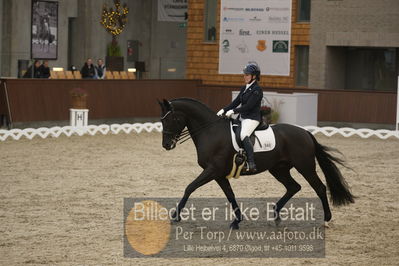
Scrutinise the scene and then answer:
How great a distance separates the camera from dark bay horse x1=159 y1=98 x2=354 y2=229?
1091 centimetres

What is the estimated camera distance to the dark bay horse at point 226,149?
1091 centimetres

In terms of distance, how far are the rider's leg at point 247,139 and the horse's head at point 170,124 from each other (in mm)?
784

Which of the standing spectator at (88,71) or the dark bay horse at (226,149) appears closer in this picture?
the dark bay horse at (226,149)

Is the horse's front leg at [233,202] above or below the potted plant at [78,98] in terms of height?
below

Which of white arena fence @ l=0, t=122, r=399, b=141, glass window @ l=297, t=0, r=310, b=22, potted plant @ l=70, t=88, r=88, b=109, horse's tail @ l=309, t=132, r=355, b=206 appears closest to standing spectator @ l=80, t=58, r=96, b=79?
white arena fence @ l=0, t=122, r=399, b=141

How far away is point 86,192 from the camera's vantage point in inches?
534

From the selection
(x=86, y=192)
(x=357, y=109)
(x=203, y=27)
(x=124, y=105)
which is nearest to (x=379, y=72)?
(x=357, y=109)

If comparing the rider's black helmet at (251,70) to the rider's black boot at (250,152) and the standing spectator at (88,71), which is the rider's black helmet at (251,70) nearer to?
the rider's black boot at (250,152)

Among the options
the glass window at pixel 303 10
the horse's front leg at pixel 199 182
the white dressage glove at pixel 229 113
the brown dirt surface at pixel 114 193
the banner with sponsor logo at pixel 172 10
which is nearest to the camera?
the brown dirt surface at pixel 114 193

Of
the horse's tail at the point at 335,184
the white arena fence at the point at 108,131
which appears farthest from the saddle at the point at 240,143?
the white arena fence at the point at 108,131

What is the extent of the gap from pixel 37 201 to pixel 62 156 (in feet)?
18.7

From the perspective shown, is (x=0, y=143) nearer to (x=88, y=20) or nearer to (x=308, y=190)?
(x=308, y=190)

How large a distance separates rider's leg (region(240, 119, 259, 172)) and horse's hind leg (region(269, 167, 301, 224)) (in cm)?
68

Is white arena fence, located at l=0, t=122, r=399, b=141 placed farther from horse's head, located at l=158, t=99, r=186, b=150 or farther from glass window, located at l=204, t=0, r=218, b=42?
horse's head, located at l=158, t=99, r=186, b=150
